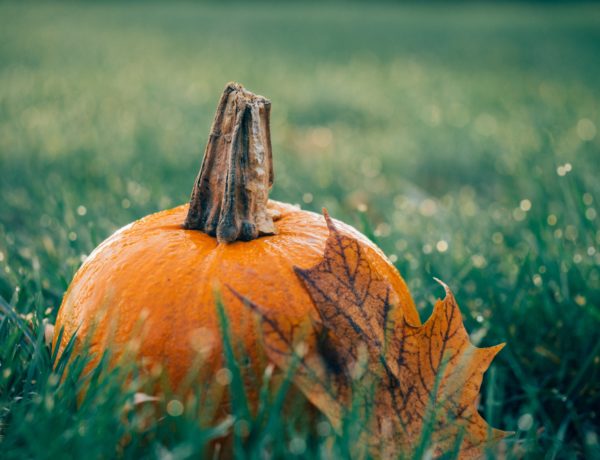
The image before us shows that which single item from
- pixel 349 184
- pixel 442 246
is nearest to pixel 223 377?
pixel 442 246

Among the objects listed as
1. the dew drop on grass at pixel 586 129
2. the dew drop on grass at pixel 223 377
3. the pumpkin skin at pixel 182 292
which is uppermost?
the dew drop on grass at pixel 586 129

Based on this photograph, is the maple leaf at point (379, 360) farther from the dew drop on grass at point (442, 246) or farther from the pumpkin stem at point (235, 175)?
the dew drop on grass at point (442, 246)

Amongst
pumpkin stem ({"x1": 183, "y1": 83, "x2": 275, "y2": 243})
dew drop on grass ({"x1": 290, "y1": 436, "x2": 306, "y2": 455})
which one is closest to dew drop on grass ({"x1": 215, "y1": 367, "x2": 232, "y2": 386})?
dew drop on grass ({"x1": 290, "y1": 436, "x2": 306, "y2": 455})

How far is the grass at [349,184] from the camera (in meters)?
1.29

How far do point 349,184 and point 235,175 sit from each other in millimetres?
2442

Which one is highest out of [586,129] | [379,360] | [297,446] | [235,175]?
[586,129]

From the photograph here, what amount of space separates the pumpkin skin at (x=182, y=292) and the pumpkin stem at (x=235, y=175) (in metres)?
0.04

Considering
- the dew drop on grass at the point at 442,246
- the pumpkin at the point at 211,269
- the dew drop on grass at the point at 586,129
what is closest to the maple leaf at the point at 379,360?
the pumpkin at the point at 211,269

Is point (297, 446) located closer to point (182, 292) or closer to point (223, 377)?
point (223, 377)

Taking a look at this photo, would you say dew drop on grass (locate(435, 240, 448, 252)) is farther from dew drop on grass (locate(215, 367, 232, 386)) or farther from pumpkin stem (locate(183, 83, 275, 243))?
dew drop on grass (locate(215, 367, 232, 386))

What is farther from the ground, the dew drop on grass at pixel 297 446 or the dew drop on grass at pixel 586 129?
the dew drop on grass at pixel 586 129

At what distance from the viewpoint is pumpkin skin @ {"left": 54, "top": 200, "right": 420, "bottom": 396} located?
1.18 meters

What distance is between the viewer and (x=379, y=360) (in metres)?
1.20

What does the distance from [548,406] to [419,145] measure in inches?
125
